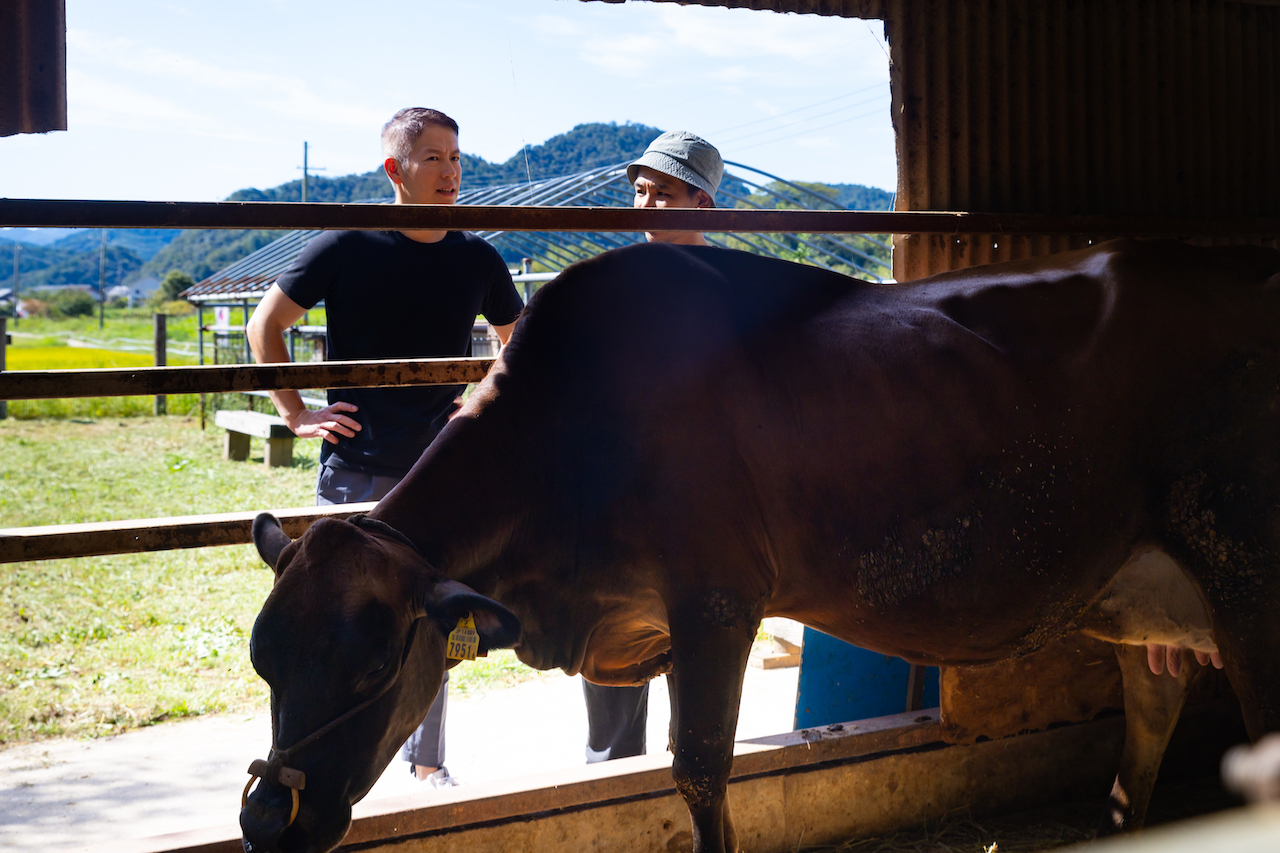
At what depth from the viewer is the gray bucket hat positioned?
12.5 ft

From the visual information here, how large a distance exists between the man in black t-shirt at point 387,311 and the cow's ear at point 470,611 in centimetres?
134

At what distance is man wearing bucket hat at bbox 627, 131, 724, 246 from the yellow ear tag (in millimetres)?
2051

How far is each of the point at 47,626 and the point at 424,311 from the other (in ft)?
14.8

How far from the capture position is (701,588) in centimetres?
252

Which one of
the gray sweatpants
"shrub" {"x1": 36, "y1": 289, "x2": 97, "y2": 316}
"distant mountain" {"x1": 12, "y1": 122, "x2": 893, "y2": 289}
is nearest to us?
the gray sweatpants

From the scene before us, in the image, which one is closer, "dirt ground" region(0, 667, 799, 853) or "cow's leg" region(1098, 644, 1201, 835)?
"cow's leg" region(1098, 644, 1201, 835)

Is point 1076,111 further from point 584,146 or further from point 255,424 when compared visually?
point 584,146

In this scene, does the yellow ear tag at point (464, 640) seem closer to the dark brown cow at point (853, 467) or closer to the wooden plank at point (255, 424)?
the dark brown cow at point (853, 467)

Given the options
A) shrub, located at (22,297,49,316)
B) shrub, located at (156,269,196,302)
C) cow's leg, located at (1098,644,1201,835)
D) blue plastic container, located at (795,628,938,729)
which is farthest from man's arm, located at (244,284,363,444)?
shrub, located at (22,297,49,316)

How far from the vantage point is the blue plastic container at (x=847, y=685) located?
3830mm

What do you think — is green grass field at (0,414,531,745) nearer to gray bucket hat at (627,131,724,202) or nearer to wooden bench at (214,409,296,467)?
wooden bench at (214,409,296,467)

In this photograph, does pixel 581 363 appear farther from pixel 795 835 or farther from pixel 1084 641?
pixel 1084 641

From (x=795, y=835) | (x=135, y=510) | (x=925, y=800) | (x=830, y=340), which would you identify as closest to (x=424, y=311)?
(x=830, y=340)

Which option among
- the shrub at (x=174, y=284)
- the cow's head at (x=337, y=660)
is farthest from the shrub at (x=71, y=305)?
the cow's head at (x=337, y=660)
